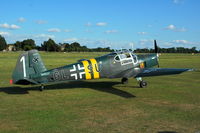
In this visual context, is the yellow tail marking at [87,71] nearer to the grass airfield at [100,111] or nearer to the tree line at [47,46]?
the grass airfield at [100,111]

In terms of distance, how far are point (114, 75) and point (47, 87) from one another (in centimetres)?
381

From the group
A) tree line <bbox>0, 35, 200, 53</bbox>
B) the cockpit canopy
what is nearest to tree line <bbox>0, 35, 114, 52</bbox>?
tree line <bbox>0, 35, 200, 53</bbox>

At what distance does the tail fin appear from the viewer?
34.2 ft

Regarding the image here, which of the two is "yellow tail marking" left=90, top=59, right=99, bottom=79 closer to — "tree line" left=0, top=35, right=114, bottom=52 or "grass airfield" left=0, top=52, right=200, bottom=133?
"grass airfield" left=0, top=52, right=200, bottom=133

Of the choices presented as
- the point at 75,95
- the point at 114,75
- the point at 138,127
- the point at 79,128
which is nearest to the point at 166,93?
the point at 114,75

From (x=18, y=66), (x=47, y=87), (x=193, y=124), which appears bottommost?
(x=193, y=124)

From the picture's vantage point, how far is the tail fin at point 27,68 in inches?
411

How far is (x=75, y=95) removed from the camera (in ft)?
36.5

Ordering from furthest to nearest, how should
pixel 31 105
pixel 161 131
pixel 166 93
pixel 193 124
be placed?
pixel 166 93, pixel 31 105, pixel 193 124, pixel 161 131

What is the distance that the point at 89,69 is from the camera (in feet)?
40.6

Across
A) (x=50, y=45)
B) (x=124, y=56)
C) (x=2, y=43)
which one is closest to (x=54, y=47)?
(x=50, y=45)

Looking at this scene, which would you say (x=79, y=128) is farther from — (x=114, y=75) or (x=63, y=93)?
(x=114, y=75)

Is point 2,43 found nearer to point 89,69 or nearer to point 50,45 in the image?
point 50,45

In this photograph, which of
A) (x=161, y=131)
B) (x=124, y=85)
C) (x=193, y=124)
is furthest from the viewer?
(x=124, y=85)
